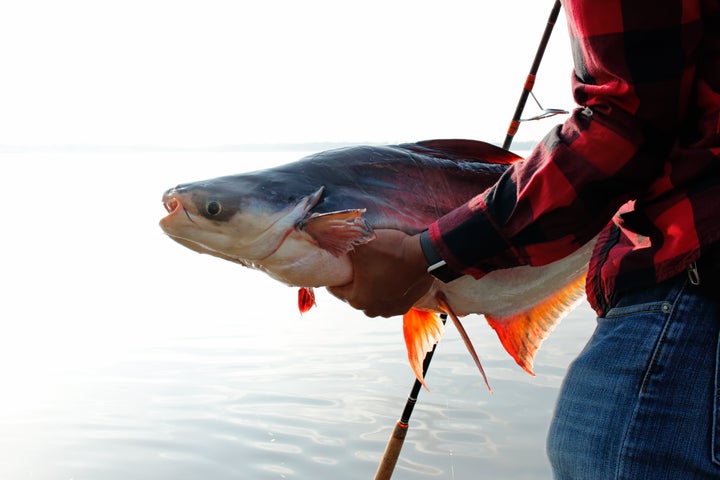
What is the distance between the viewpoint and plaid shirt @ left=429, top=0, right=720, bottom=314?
54.2 inches

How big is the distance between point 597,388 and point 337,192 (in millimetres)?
1028

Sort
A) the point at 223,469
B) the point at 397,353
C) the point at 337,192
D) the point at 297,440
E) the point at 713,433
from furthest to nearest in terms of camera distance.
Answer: the point at 397,353 → the point at 297,440 → the point at 223,469 → the point at 337,192 → the point at 713,433

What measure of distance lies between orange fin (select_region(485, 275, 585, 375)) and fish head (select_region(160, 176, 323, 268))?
2.43ft

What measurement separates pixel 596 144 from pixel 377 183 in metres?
0.93

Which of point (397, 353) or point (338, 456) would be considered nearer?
point (338, 456)

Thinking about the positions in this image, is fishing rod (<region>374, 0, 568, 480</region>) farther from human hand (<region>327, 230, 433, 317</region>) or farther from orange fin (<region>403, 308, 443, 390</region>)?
human hand (<region>327, 230, 433, 317</region>)

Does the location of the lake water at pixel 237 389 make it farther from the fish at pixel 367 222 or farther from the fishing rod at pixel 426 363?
the fish at pixel 367 222

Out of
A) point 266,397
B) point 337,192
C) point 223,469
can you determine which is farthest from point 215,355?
point 337,192

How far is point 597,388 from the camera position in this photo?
4.85ft

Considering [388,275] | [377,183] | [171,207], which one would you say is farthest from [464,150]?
[171,207]

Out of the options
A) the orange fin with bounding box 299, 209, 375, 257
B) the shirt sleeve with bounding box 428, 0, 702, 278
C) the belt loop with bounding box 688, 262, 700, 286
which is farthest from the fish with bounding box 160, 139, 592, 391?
the belt loop with bounding box 688, 262, 700, 286

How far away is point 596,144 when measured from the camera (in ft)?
4.84

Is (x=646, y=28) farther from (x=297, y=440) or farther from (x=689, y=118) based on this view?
(x=297, y=440)

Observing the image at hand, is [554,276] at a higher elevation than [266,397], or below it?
higher
